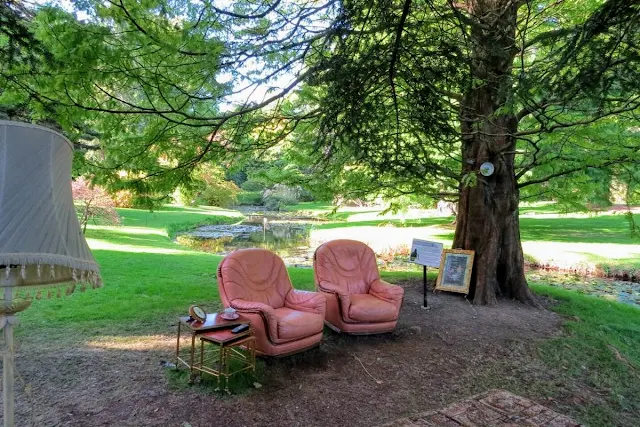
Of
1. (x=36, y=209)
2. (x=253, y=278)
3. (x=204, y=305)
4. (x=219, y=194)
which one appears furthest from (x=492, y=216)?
(x=219, y=194)

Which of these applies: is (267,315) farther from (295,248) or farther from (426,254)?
(295,248)

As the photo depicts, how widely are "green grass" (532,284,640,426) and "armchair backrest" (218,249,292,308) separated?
9.76ft

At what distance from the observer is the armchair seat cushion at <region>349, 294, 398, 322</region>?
477 centimetres

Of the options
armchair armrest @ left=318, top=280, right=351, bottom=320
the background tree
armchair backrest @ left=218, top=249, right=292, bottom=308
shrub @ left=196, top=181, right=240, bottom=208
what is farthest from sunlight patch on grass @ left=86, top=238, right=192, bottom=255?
shrub @ left=196, top=181, right=240, bottom=208

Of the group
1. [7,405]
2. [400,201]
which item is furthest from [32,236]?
[400,201]

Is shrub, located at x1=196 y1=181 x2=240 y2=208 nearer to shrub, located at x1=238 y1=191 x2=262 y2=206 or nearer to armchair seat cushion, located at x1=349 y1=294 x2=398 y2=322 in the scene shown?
shrub, located at x1=238 y1=191 x2=262 y2=206

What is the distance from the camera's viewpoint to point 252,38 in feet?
11.8

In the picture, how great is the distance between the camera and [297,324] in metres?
4.07

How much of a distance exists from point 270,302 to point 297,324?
0.61m

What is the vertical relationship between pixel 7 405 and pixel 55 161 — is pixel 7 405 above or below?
below

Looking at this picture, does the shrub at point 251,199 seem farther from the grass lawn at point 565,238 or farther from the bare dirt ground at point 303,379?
the bare dirt ground at point 303,379

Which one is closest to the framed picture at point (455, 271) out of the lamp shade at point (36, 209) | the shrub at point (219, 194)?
the lamp shade at point (36, 209)

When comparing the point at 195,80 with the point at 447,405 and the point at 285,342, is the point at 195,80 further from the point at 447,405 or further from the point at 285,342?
the point at 447,405

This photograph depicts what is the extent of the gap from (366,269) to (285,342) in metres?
1.90
